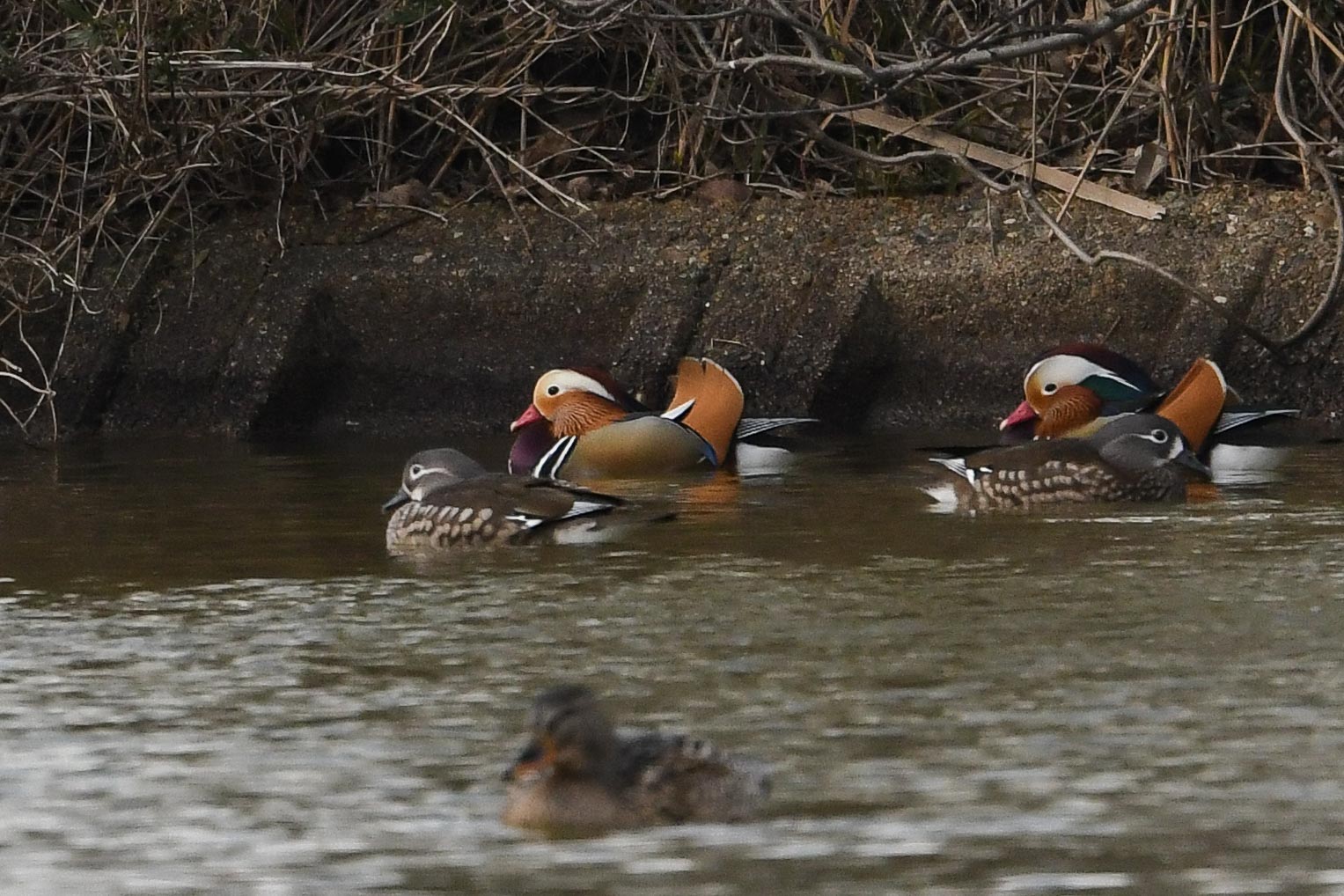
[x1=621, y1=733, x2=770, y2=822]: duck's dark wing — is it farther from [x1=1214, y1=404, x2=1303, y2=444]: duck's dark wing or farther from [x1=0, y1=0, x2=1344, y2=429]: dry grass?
[x1=0, y1=0, x2=1344, y2=429]: dry grass

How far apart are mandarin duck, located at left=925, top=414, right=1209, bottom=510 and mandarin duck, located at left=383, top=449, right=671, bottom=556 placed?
974 mm

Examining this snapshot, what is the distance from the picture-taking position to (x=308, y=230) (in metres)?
10.5

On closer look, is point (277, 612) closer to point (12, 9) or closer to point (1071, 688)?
point (1071, 688)

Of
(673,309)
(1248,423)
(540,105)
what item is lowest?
(1248,423)

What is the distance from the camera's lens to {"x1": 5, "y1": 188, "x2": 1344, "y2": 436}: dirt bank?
9492 mm

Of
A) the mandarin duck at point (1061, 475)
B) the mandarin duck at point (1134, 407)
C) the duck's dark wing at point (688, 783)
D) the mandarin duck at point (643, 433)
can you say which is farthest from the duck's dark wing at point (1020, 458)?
the duck's dark wing at point (688, 783)

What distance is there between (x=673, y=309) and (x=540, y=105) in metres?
1.39

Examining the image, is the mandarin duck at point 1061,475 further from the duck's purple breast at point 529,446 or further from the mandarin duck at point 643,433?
the duck's purple breast at point 529,446

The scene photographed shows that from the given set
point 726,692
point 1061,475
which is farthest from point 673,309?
point 726,692

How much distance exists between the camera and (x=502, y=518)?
23.2 ft

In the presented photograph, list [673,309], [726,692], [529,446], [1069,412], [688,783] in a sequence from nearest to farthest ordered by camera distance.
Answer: [688,783], [726,692], [1069,412], [529,446], [673,309]

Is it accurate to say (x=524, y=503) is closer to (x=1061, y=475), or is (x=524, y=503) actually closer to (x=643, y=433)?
(x=1061, y=475)

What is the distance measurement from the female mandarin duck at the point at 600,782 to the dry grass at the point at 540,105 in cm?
597

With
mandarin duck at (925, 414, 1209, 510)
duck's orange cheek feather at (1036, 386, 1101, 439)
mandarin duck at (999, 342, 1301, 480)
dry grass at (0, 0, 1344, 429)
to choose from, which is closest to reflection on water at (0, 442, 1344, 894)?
mandarin duck at (925, 414, 1209, 510)
